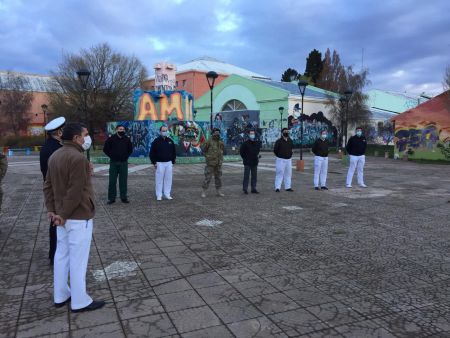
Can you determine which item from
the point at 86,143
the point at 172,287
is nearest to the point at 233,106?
the point at 86,143

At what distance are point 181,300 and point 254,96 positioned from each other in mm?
41995

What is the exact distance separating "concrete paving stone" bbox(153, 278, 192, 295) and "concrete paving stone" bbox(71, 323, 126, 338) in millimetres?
808

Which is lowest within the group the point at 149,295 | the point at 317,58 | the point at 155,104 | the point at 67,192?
the point at 149,295

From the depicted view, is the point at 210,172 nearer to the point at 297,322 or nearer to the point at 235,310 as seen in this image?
the point at 235,310

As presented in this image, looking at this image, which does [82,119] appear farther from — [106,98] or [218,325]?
[218,325]

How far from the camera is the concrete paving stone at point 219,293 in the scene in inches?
158

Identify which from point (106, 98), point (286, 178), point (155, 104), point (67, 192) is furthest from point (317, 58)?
point (67, 192)

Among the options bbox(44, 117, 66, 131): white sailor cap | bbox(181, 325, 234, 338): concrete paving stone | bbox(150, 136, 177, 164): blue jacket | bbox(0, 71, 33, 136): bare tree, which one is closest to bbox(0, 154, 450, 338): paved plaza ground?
bbox(181, 325, 234, 338): concrete paving stone

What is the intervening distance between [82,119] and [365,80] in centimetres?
3001

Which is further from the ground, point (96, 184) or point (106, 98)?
point (106, 98)

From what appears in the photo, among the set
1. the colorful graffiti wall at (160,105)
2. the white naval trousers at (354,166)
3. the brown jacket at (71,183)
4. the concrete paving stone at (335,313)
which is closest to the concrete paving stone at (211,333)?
the concrete paving stone at (335,313)

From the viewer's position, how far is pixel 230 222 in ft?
24.7

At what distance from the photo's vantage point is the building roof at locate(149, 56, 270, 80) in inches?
2414

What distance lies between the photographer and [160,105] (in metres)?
26.6
